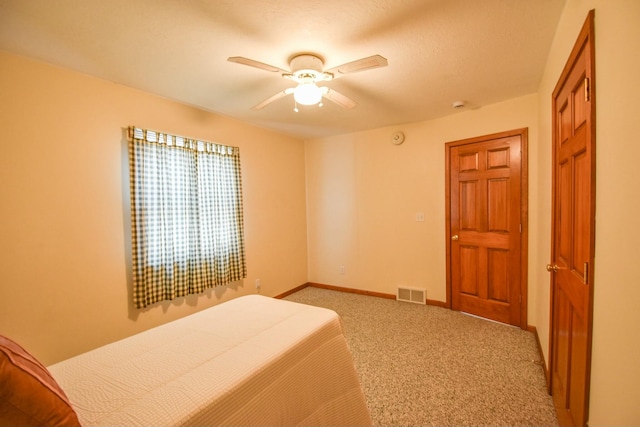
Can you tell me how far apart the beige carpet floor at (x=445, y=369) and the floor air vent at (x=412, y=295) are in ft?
0.69

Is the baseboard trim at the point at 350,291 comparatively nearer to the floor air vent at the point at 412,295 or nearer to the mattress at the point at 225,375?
the floor air vent at the point at 412,295

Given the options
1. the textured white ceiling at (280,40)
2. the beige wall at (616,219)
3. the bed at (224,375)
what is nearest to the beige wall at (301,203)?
the beige wall at (616,219)

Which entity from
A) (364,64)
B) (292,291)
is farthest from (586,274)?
(292,291)

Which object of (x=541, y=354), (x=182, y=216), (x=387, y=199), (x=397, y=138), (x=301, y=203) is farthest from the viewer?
(x=301, y=203)

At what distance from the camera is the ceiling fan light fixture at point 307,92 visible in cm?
182

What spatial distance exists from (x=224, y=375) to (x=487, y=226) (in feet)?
9.93

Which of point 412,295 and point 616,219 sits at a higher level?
point 616,219

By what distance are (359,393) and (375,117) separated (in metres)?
2.86

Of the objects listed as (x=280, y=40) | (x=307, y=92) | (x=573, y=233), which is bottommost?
(x=573, y=233)

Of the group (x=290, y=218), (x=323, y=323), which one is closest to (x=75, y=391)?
(x=323, y=323)

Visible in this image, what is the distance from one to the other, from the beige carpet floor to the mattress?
50cm

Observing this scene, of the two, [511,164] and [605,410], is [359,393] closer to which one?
[605,410]

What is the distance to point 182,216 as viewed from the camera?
2637 millimetres

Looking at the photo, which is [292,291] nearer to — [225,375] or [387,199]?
[387,199]
